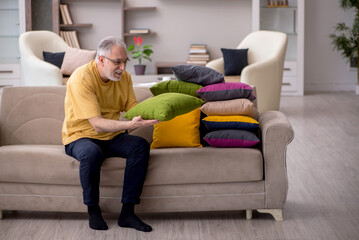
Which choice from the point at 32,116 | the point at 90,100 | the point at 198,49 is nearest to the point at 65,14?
the point at 198,49

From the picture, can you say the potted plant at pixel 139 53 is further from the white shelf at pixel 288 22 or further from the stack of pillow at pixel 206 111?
the stack of pillow at pixel 206 111

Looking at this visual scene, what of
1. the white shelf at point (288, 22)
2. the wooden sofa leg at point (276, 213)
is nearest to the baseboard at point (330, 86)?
the white shelf at point (288, 22)

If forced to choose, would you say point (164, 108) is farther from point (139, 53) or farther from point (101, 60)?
point (139, 53)

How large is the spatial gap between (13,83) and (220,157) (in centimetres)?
577

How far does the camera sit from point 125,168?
9.86 ft

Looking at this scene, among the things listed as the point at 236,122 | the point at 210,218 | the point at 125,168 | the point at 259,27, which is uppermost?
the point at 259,27

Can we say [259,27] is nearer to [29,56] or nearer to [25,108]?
[29,56]

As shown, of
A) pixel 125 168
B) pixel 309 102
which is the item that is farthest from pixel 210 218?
pixel 309 102

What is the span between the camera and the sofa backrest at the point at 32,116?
3.54 m

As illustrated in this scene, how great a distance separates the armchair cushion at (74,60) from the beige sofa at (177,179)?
3.61m

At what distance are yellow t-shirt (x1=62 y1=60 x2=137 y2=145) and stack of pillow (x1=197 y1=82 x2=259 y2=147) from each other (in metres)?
0.43

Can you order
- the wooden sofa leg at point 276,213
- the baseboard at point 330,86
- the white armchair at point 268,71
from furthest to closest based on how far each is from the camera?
the baseboard at point 330,86 → the white armchair at point 268,71 → the wooden sofa leg at point 276,213

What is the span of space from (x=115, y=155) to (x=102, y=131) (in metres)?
0.17

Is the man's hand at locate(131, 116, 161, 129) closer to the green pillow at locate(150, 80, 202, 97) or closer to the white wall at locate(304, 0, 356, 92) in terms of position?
the green pillow at locate(150, 80, 202, 97)
